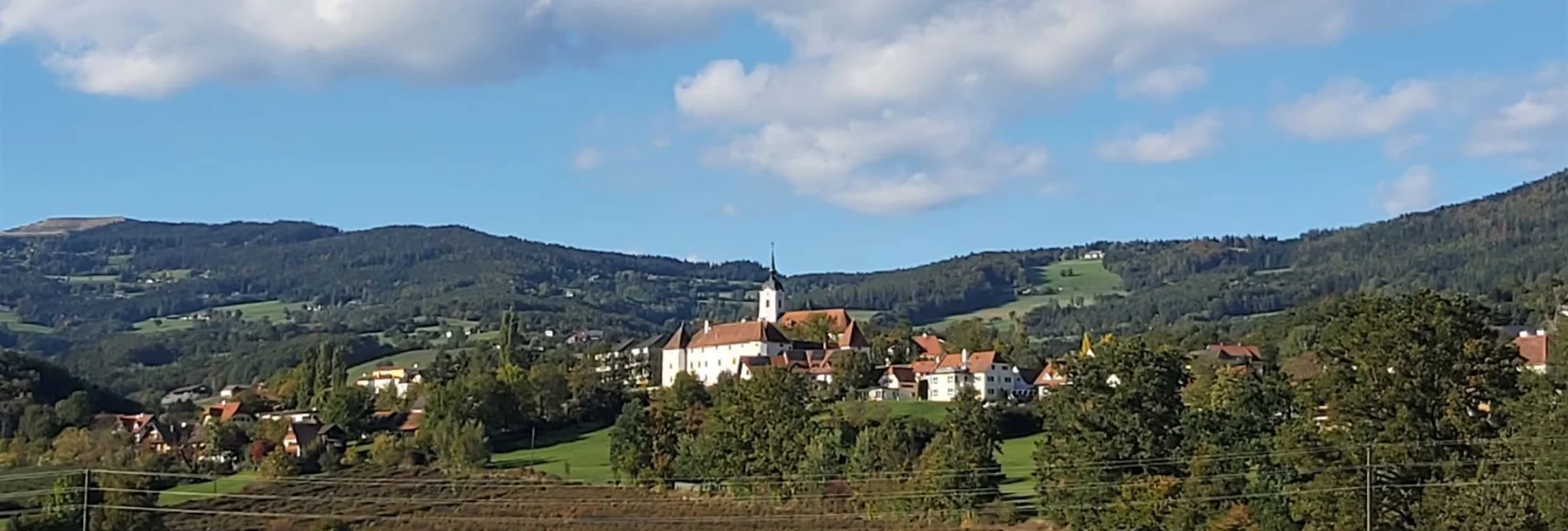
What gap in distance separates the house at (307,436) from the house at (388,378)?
25650mm

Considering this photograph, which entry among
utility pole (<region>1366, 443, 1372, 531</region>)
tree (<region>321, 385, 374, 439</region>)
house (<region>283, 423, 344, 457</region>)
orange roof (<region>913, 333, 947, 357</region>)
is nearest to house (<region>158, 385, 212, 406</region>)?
tree (<region>321, 385, 374, 439</region>)

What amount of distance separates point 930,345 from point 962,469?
6495 centimetres

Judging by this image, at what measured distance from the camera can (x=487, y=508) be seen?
220ft

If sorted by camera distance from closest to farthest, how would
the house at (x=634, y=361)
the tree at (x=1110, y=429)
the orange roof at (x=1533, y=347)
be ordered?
1. the tree at (x=1110, y=429)
2. the orange roof at (x=1533, y=347)
3. the house at (x=634, y=361)

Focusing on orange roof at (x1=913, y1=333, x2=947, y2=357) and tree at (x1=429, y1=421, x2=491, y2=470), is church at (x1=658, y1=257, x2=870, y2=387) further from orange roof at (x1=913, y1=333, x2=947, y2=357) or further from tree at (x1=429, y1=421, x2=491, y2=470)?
tree at (x1=429, y1=421, x2=491, y2=470)

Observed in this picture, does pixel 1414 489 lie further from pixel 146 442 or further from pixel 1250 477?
pixel 146 442

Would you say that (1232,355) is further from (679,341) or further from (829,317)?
(679,341)

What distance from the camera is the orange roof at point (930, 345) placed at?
390 ft

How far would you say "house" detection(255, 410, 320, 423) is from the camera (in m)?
103

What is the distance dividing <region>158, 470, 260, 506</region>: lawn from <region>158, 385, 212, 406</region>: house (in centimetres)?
6898

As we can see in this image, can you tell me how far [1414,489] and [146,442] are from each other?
81.5 meters

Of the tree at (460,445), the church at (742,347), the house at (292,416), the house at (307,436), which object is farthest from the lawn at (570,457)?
the church at (742,347)

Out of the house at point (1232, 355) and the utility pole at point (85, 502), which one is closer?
the utility pole at point (85, 502)

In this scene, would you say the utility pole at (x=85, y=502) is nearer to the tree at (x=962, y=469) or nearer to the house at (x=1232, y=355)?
the tree at (x=962, y=469)
